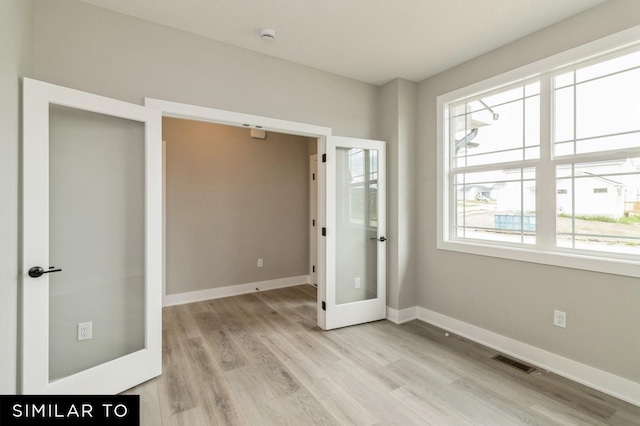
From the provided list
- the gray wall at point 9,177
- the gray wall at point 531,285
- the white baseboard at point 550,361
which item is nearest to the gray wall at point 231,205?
the gray wall at point 531,285

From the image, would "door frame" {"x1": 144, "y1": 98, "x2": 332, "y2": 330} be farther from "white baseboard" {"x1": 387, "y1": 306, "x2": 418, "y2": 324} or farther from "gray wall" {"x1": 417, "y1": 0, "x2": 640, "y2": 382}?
"gray wall" {"x1": 417, "y1": 0, "x2": 640, "y2": 382}

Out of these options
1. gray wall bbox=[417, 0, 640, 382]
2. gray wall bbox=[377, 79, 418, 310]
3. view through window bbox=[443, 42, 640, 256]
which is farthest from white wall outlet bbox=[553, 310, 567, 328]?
gray wall bbox=[377, 79, 418, 310]

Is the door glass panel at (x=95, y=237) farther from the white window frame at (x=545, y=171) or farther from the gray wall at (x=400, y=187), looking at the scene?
the white window frame at (x=545, y=171)

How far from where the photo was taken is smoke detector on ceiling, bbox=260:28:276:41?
2479 millimetres

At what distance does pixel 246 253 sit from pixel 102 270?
254 cm

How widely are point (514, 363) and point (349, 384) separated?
1467 millimetres

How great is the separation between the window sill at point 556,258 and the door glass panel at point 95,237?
9.76 feet

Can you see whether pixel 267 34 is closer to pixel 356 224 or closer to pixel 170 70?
pixel 170 70

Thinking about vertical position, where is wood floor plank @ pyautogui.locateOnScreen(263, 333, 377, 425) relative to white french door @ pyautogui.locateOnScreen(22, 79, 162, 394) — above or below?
below

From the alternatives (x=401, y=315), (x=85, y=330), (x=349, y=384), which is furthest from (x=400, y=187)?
(x=85, y=330)

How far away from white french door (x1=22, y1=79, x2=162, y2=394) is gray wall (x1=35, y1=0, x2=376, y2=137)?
0.34 metres

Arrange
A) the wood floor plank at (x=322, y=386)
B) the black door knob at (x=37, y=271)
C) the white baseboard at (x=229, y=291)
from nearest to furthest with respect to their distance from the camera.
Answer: the black door knob at (x=37, y=271) → the wood floor plank at (x=322, y=386) → the white baseboard at (x=229, y=291)

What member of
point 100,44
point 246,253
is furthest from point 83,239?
point 246,253

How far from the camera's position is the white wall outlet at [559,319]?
237cm
